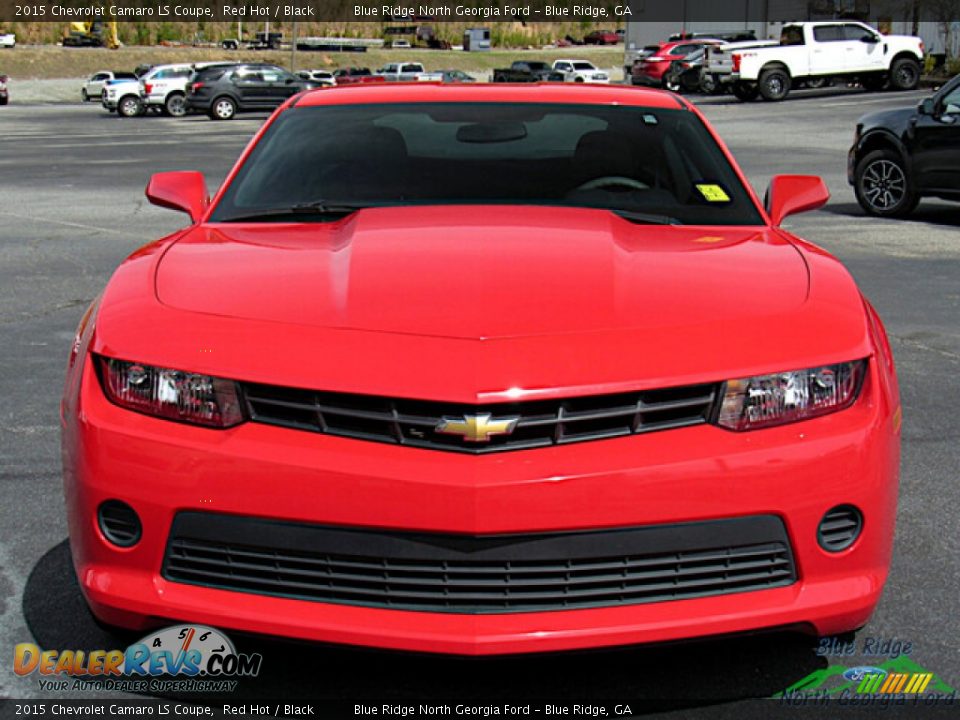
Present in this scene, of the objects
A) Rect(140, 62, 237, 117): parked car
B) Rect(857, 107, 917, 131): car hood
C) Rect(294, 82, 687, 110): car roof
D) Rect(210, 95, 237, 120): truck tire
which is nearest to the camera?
Rect(294, 82, 687, 110): car roof

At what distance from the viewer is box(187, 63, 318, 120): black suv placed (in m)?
41.6

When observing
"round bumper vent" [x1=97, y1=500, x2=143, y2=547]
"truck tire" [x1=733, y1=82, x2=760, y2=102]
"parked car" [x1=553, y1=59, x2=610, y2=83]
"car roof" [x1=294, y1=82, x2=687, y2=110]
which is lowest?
"parked car" [x1=553, y1=59, x2=610, y2=83]

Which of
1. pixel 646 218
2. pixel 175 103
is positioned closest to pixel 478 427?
pixel 646 218

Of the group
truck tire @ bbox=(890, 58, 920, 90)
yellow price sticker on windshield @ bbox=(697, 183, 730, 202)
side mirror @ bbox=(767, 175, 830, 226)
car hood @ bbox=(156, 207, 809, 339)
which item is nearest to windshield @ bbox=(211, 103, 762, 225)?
yellow price sticker on windshield @ bbox=(697, 183, 730, 202)

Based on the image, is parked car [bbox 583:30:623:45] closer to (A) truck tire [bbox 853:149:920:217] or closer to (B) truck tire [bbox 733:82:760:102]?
(B) truck tire [bbox 733:82:760:102]

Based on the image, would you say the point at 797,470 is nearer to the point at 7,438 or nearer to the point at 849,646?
the point at 849,646

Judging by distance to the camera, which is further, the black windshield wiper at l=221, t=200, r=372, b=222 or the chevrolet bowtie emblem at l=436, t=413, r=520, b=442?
the black windshield wiper at l=221, t=200, r=372, b=222

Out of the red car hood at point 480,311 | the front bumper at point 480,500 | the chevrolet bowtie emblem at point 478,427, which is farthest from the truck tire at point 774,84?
the chevrolet bowtie emblem at point 478,427

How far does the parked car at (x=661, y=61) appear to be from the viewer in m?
47.9

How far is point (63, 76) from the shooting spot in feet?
252

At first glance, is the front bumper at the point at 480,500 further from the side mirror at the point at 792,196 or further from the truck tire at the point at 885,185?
the truck tire at the point at 885,185

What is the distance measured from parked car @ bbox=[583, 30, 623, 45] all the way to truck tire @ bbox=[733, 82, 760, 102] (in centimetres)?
8892

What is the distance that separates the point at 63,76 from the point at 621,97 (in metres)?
76.6

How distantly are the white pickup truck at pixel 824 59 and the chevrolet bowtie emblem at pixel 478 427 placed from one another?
37.7 meters
